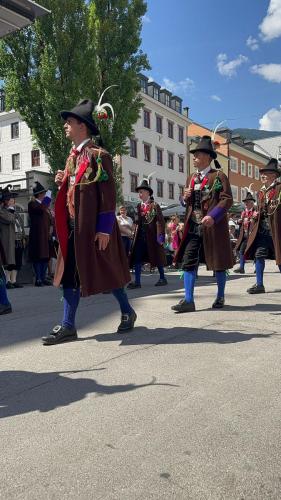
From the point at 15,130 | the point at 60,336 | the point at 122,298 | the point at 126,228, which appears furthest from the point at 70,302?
the point at 15,130

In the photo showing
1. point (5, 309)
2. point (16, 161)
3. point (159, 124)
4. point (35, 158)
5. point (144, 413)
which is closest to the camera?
point (144, 413)

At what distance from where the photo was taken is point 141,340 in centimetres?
438

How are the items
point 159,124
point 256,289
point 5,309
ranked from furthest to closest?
1. point 159,124
2. point 256,289
3. point 5,309

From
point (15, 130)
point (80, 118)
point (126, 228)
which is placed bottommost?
point (126, 228)

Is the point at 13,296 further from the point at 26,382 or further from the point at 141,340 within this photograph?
the point at 26,382

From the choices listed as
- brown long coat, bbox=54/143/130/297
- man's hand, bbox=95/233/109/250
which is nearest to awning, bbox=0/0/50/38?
brown long coat, bbox=54/143/130/297

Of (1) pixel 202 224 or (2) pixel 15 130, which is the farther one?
(2) pixel 15 130

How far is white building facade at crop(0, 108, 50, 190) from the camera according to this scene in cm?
3919

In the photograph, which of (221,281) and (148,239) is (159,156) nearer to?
(148,239)

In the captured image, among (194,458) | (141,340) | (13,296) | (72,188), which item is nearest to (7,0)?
(72,188)

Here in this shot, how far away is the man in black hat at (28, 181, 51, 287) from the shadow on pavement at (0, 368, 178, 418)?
7.11 m

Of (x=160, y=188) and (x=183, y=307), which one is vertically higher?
(x=160, y=188)

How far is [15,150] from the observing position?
1586 inches

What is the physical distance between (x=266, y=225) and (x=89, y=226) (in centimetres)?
399
